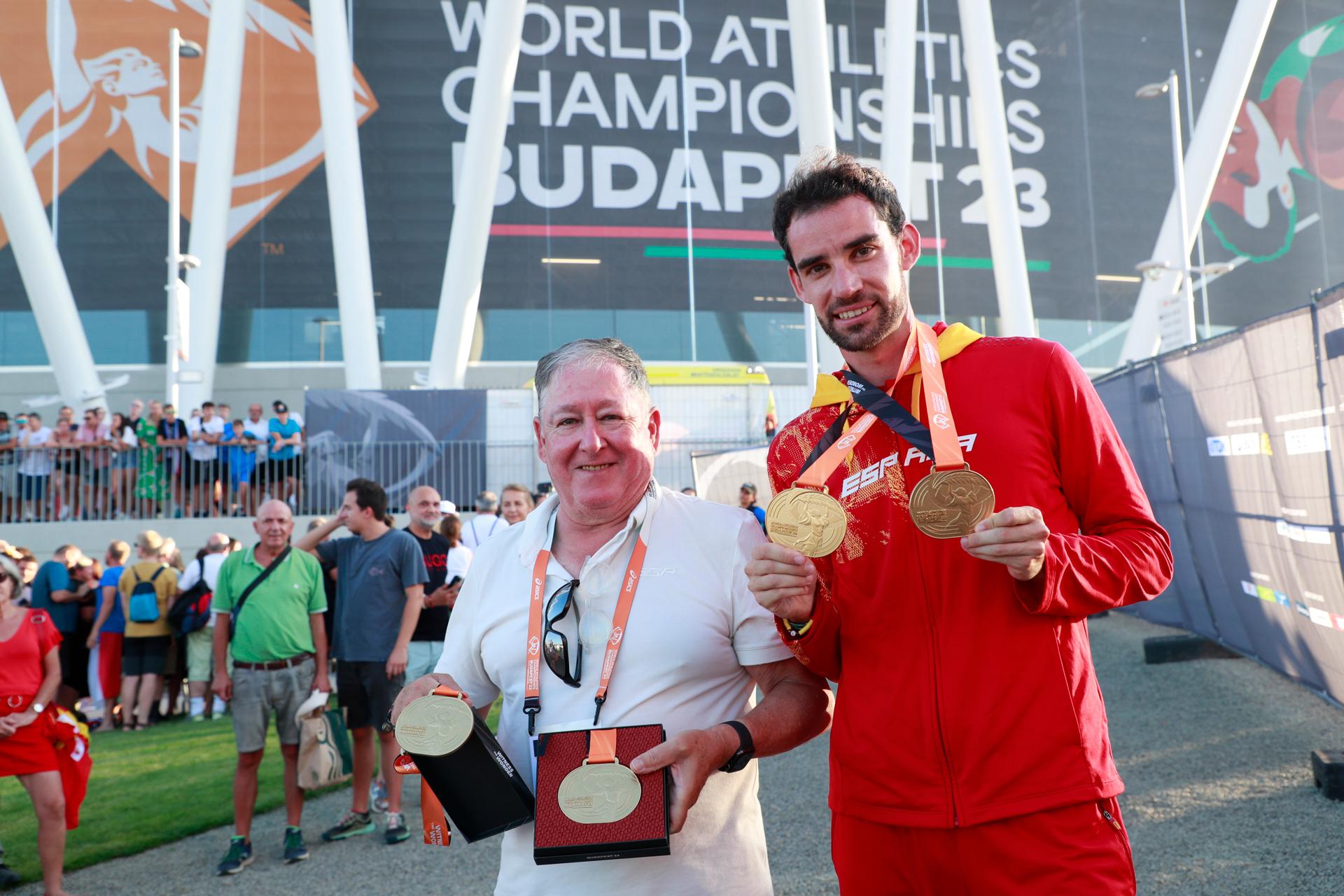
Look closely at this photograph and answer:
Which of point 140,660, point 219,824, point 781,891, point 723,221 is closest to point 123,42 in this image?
point 723,221

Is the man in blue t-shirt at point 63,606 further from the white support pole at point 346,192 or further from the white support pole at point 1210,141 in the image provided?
the white support pole at point 1210,141

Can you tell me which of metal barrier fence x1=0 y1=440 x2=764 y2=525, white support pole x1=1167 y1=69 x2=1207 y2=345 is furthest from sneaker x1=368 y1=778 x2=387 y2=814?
white support pole x1=1167 y1=69 x2=1207 y2=345

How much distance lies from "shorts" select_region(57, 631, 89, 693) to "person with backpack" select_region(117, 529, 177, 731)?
49cm

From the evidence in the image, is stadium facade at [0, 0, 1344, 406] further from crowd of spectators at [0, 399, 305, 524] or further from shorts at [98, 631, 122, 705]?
shorts at [98, 631, 122, 705]

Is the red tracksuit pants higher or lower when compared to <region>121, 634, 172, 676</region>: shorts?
higher

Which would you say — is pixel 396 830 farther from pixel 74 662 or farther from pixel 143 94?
pixel 143 94

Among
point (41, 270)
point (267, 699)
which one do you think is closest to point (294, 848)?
point (267, 699)

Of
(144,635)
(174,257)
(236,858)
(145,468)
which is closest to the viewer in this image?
(236,858)

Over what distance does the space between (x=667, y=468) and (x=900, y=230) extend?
621 inches

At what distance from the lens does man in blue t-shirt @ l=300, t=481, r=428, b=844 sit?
6711 mm

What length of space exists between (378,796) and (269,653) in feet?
5.31

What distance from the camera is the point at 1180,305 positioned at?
16125 mm

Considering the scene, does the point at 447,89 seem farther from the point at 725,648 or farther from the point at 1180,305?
the point at 725,648

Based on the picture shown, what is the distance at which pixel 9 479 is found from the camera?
17.0 meters
